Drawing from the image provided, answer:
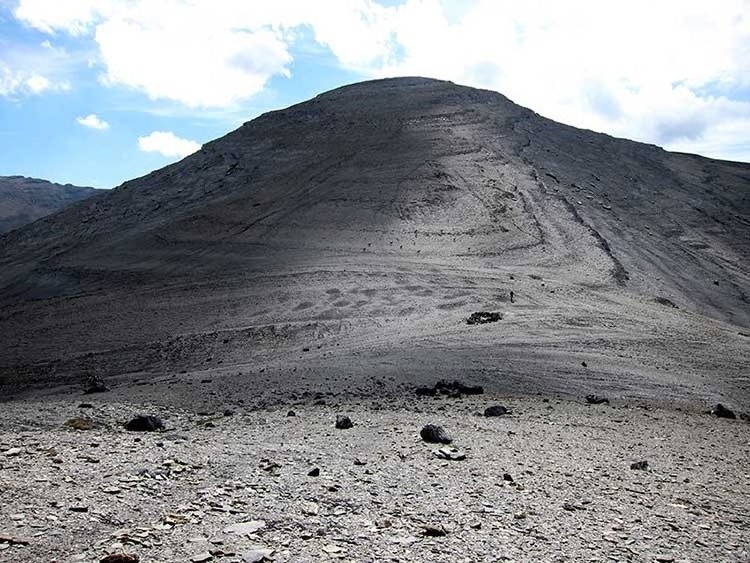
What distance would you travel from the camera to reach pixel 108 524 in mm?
4863

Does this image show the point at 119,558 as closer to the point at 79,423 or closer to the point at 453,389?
the point at 79,423

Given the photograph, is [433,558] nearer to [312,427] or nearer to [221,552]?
[221,552]

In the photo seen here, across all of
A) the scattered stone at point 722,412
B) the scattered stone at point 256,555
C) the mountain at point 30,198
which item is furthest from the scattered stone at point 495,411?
the mountain at point 30,198

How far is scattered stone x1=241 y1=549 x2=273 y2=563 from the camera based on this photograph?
4.51 metres

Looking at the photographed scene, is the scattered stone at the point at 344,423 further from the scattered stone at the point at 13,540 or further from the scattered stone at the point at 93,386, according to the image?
the scattered stone at the point at 93,386

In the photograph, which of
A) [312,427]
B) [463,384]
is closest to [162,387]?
[312,427]

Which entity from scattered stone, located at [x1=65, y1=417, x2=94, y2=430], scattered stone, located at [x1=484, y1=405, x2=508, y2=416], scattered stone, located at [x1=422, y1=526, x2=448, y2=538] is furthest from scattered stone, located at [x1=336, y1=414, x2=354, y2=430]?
scattered stone, located at [x1=422, y1=526, x2=448, y2=538]

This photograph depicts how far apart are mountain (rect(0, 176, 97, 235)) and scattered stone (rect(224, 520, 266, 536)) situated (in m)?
74.8

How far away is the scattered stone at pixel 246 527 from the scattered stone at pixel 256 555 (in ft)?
0.96

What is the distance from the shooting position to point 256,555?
15.0 ft

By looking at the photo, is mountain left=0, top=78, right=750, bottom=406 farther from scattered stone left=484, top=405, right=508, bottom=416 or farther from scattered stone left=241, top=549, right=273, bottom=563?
scattered stone left=241, top=549, right=273, bottom=563

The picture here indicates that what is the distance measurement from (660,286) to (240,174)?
65.5 feet

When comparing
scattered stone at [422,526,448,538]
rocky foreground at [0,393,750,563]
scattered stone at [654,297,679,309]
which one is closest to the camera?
rocky foreground at [0,393,750,563]

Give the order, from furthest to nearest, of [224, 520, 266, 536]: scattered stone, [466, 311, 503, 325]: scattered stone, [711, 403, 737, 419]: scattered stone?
[466, 311, 503, 325]: scattered stone → [711, 403, 737, 419]: scattered stone → [224, 520, 266, 536]: scattered stone
